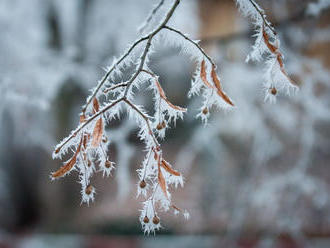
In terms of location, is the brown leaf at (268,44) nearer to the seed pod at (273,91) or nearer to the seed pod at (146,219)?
the seed pod at (273,91)

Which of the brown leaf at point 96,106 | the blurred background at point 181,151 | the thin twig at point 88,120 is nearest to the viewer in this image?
the thin twig at point 88,120

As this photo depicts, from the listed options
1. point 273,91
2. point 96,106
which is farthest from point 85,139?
point 273,91

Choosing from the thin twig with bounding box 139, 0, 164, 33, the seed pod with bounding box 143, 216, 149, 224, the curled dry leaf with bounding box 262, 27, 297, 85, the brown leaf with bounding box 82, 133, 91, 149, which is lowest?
the seed pod with bounding box 143, 216, 149, 224

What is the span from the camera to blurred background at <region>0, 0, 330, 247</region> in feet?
12.3

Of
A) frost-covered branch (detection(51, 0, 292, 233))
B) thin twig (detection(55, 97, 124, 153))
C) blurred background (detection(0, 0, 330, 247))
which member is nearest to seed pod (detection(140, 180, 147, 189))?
frost-covered branch (detection(51, 0, 292, 233))

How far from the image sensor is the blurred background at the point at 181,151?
3752mm

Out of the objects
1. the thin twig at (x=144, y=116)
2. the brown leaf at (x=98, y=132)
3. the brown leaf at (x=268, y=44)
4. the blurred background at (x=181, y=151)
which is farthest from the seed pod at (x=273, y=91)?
the blurred background at (x=181, y=151)

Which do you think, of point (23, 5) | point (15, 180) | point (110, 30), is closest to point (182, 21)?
point (110, 30)

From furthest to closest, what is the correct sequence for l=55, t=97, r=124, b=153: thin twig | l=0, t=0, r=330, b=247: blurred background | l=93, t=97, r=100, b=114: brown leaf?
l=0, t=0, r=330, b=247: blurred background → l=93, t=97, r=100, b=114: brown leaf → l=55, t=97, r=124, b=153: thin twig

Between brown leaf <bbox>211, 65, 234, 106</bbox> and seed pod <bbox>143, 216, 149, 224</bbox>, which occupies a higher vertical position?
brown leaf <bbox>211, 65, 234, 106</bbox>

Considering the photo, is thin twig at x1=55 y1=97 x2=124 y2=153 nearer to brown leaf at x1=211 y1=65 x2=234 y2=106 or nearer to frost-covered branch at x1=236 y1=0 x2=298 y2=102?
brown leaf at x1=211 y1=65 x2=234 y2=106

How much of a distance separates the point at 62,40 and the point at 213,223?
4586 millimetres

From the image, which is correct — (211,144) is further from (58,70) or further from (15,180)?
(15,180)

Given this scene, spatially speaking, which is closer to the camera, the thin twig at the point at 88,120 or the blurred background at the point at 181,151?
the thin twig at the point at 88,120
